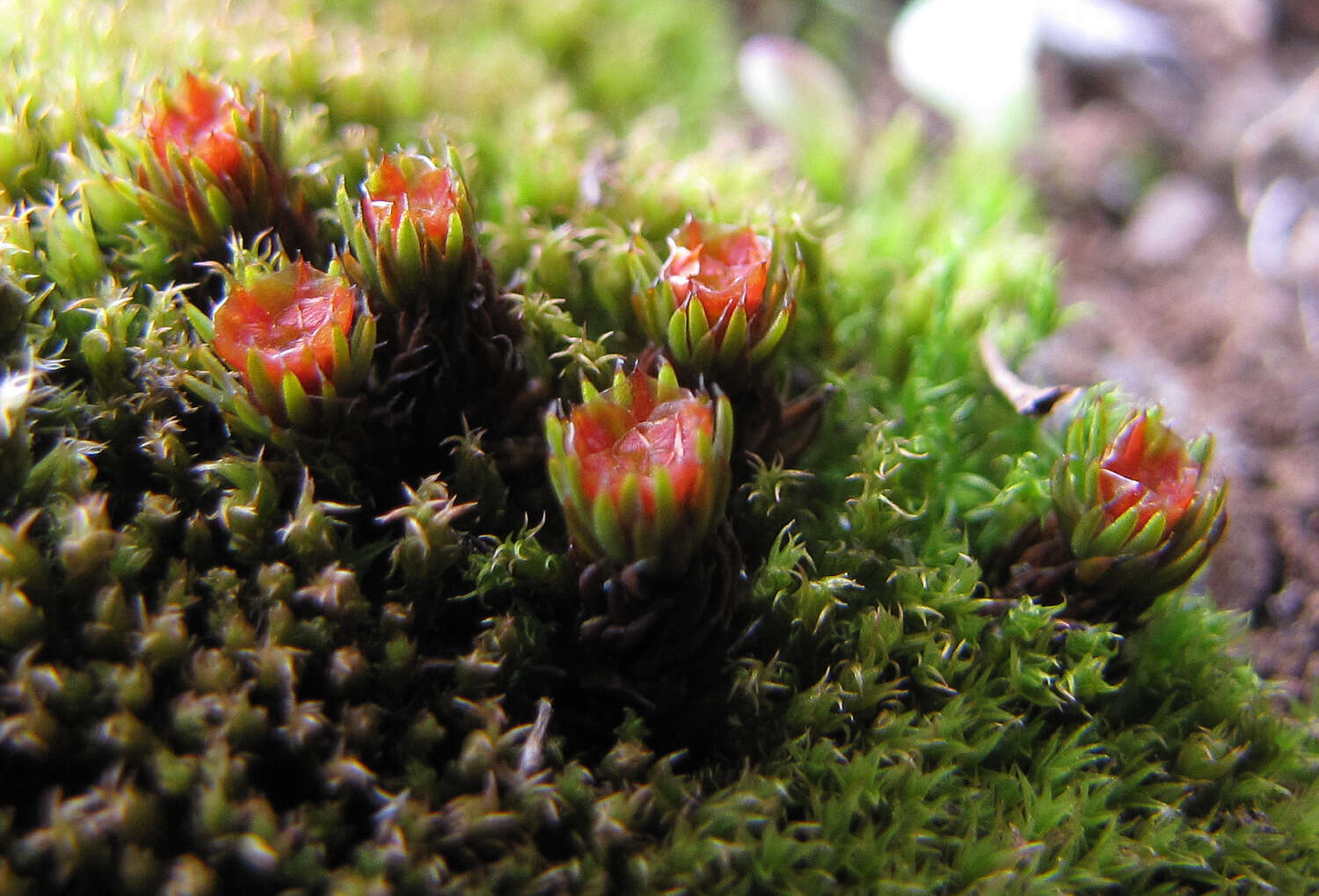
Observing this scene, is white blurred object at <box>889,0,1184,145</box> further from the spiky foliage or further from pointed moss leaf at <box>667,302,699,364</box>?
pointed moss leaf at <box>667,302,699,364</box>

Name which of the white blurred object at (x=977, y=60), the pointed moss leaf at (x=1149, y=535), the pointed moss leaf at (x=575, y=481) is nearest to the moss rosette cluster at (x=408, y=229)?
the pointed moss leaf at (x=575, y=481)

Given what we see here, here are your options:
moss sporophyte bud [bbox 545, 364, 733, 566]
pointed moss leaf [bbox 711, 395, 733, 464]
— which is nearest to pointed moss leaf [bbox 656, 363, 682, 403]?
moss sporophyte bud [bbox 545, 364, 733, 566]

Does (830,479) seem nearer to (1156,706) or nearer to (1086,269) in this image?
(1156,706)

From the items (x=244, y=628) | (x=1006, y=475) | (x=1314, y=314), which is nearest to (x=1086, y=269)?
(x=1314, y=314)

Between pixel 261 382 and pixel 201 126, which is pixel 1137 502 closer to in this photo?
pixel 261 382

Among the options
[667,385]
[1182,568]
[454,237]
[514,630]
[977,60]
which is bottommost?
[514,630]

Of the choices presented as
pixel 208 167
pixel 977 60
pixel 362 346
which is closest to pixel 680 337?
pixel 362 346
